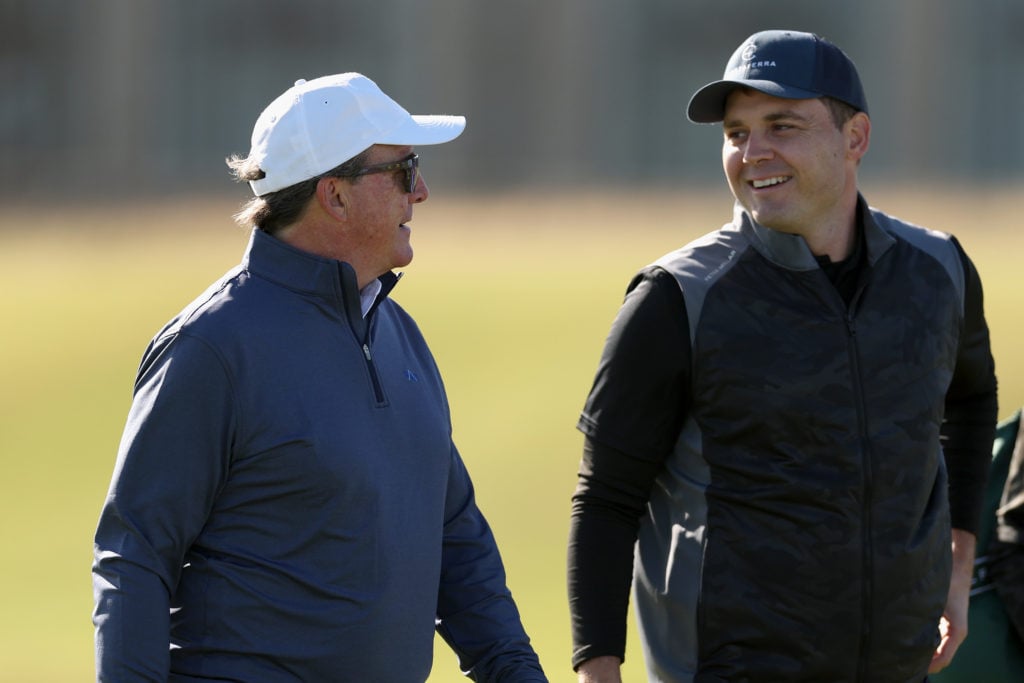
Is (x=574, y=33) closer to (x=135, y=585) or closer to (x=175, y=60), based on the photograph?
(x=175, y=60)

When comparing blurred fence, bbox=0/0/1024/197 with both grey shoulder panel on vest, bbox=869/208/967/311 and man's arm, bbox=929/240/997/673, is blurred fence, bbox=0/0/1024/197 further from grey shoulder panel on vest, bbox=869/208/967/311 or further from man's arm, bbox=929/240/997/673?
grey shoulder panel on vest, bbox=869/208/967/311

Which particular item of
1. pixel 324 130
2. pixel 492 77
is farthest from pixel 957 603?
pixel 492 77

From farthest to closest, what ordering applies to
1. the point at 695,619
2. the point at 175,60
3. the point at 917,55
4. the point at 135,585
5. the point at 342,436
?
the point at 175,60 < the point at 917,55 < the point at 695,619 < the point at 342,436 < the point at 135,585

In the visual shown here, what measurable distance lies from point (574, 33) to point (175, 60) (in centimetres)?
670

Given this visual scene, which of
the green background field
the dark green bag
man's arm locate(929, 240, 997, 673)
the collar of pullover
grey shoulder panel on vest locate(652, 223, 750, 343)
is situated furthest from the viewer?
the green background field

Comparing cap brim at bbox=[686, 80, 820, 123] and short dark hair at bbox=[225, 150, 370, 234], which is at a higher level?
cap brim at bbox=[686, 80, 820, 123]

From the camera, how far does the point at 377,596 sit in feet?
8.39

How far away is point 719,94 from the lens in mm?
3160

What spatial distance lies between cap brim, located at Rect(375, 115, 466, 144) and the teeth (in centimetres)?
63

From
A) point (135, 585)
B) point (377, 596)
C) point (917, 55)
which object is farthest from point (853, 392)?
point (917, 55)

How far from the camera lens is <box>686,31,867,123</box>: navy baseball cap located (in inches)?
120

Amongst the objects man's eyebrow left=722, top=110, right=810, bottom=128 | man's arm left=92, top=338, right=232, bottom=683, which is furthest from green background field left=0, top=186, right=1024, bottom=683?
man's arm left=92, top=338, right=232, bottom=683

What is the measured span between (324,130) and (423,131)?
182 millimetres

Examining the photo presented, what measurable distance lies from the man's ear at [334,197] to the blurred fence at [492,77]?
21.5 m
